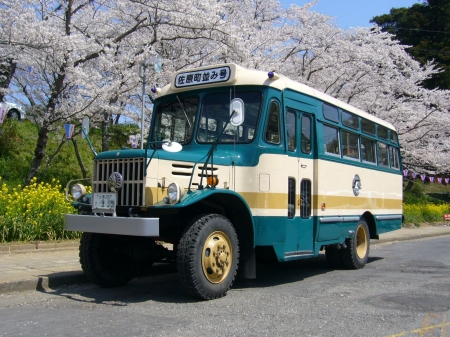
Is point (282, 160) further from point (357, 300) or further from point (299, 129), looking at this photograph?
point (357, 300)

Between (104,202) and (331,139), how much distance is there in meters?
4.60

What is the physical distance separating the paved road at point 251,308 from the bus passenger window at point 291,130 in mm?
2233

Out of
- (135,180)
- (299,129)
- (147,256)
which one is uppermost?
(299,129)

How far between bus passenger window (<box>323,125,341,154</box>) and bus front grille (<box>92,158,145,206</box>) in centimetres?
394

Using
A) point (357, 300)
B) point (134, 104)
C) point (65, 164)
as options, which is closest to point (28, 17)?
point (134, 104)

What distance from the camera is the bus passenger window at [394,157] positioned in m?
13.0

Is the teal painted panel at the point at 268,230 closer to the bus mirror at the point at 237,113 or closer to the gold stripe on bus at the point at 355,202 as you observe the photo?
the gold stripe on bus at the point at 355,202

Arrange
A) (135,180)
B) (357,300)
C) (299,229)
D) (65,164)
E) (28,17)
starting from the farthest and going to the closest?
(65,164)
(28,17)
(299,229)
(357,300)
(135,180)

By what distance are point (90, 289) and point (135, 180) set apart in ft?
7.19

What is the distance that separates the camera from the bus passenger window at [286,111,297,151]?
8357 mm

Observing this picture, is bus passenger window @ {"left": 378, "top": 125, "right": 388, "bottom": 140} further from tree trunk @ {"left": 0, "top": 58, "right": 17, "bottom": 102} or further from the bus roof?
tree trunk @ {"left": 0, "top": 58, "right": 17, "bottom": 102}

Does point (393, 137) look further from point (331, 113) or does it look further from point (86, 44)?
point (86, 44)

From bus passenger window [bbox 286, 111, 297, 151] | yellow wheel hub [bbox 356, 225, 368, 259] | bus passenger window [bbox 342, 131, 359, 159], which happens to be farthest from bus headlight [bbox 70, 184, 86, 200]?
yellow wheel hub [bbox 356, 225, 368, 259]

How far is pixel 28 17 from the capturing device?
1316 centimetres
